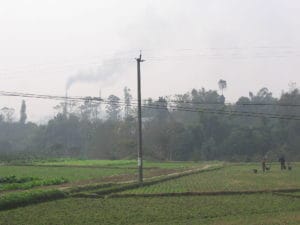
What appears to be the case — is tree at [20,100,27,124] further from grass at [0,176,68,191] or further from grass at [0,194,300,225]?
grass at [0,194,300,225]

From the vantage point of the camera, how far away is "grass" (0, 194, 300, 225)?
20359 millimetres

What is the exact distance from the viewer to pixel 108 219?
68.3ft

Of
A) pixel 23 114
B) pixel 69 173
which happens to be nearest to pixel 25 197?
pixel 69 173

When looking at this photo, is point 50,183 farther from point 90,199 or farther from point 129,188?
point 90,199

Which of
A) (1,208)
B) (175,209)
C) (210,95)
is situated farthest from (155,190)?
(210,95)

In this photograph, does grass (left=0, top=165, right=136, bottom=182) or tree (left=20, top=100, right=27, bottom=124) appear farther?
tree (left=20, top=100, right=27, bottom=124)

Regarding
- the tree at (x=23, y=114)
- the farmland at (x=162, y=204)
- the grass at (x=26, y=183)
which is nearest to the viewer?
the farmland at (x=162, y=204)

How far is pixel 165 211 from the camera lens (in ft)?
75.0

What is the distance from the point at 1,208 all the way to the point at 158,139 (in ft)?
237

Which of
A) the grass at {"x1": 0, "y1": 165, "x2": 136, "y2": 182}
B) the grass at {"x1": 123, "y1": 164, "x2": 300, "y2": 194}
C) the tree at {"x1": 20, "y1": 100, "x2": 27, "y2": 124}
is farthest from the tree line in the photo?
the tree at {"x1": 20, "y1": 100, "x2": 27, "y2": 124}

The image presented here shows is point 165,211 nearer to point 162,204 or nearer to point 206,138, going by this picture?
point 162,204

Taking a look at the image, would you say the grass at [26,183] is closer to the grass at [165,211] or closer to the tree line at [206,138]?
the grass at [165,211]

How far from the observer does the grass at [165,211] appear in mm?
20359

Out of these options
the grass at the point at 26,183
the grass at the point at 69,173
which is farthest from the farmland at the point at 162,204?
the grass at the point at 69,173
